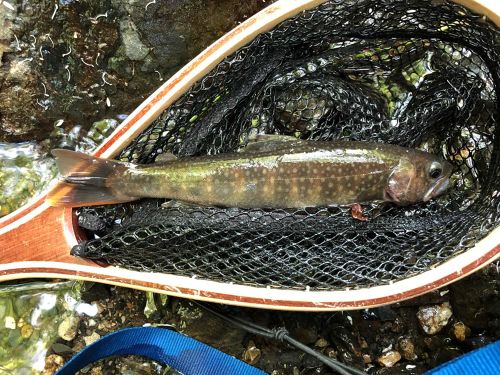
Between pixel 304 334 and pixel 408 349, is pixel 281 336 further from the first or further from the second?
pixel 408 349

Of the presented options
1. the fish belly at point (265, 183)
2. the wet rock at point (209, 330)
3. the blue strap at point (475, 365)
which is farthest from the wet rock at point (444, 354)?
the wet rock at point (209, 330)

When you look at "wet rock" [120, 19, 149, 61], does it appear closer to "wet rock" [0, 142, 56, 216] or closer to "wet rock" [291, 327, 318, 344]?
"wet rock" [0, 142, 56, 216]

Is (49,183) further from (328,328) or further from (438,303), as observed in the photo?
(438,303)

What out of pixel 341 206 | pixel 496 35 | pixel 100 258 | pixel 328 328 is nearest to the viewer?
pixel 496 35

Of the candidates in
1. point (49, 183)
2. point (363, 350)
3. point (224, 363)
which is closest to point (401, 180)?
point (363, 350)

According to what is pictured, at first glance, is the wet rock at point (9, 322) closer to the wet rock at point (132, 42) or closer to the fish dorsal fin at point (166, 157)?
the fish dorsal fin at point (166, 157)

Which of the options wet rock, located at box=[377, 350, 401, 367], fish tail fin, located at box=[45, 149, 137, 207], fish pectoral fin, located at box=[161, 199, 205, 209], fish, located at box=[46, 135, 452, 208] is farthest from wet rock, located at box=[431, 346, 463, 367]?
fish tail fin, located at box=[45, 149, 137, 207]

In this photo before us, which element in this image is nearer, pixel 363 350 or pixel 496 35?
pixel 496 35
